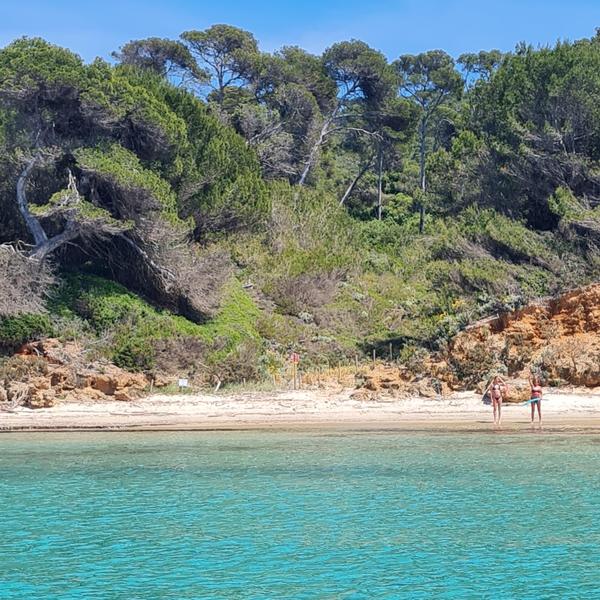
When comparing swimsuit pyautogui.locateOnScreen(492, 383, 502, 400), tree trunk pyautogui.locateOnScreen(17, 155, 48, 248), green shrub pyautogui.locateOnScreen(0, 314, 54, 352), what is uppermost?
tree trunk pyautogui.locateOnScreen(17, 155, 48, 248)

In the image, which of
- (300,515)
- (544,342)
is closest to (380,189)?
(544,342)

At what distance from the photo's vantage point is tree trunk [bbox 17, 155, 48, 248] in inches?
1103

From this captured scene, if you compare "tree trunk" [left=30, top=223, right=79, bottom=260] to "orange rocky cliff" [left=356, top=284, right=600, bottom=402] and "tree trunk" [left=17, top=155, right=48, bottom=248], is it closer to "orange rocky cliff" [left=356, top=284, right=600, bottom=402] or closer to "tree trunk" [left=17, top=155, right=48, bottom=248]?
"tree trunk" [left=17, top=155, right=48, bottom=248]

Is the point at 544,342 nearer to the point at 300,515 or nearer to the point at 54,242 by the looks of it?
the point at 300,515

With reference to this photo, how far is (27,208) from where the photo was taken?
28.1 meters

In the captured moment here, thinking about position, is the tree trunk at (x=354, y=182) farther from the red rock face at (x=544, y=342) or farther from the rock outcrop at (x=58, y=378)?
the rock outcrop at (x=58, y=378)

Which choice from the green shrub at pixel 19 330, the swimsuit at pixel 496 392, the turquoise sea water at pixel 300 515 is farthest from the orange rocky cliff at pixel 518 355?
the green shrub at pixel 19 330

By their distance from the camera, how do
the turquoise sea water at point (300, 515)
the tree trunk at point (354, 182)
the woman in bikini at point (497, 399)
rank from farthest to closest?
the tree trunk at point (354, 182) < the woman in bikini at point (497, 399) < the turquoise sea water at point (300, 515)

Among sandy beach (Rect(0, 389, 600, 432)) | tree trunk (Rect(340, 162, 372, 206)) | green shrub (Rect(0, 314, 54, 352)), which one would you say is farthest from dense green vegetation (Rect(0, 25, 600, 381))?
tree trunk (Rect(340, 162, 372, 206))

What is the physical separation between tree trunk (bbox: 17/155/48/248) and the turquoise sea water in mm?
8654

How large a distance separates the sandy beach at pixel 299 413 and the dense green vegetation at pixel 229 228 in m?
2.78

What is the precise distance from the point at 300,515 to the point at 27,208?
17.3m

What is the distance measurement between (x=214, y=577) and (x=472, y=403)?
14314 mm

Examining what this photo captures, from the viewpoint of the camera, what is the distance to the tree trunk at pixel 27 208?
2802cm
